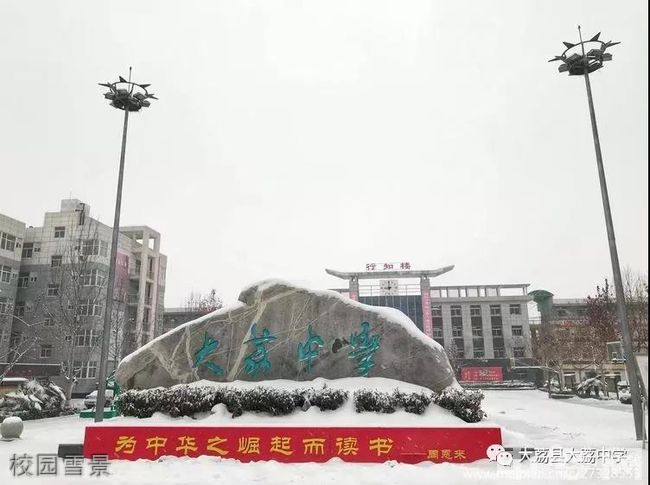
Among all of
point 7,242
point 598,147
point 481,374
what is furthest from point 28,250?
point 481,374

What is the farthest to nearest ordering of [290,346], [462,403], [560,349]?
[560,349] < [290,346] < [462,403]

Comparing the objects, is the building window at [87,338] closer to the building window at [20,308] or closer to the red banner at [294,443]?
the building window at [20,308]

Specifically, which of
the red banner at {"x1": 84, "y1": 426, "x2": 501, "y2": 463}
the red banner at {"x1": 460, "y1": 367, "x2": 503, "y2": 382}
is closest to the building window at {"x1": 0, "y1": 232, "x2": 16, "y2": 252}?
the red banner at {"x1": 84, "y1": 426, "x2": 501, "y2": 463}

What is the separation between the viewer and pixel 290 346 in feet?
35.8

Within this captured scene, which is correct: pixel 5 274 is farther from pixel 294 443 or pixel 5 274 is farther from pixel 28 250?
pixel 294 443

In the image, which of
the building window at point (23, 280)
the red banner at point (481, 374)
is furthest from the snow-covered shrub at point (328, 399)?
the red banner at point (481, 374)

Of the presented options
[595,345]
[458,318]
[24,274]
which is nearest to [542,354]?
[595,345]

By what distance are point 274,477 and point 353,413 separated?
2.48 metres

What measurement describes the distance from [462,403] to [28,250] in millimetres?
34996

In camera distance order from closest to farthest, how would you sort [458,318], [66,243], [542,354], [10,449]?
[10,449] < [66,243] < [542,354] < [458,318]

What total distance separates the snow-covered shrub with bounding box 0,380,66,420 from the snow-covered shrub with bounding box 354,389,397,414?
14.1 m

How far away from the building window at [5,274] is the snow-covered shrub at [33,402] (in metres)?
16.1

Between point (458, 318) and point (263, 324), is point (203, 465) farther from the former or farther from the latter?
point (458, 318)

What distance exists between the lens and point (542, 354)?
37281 millimetres
